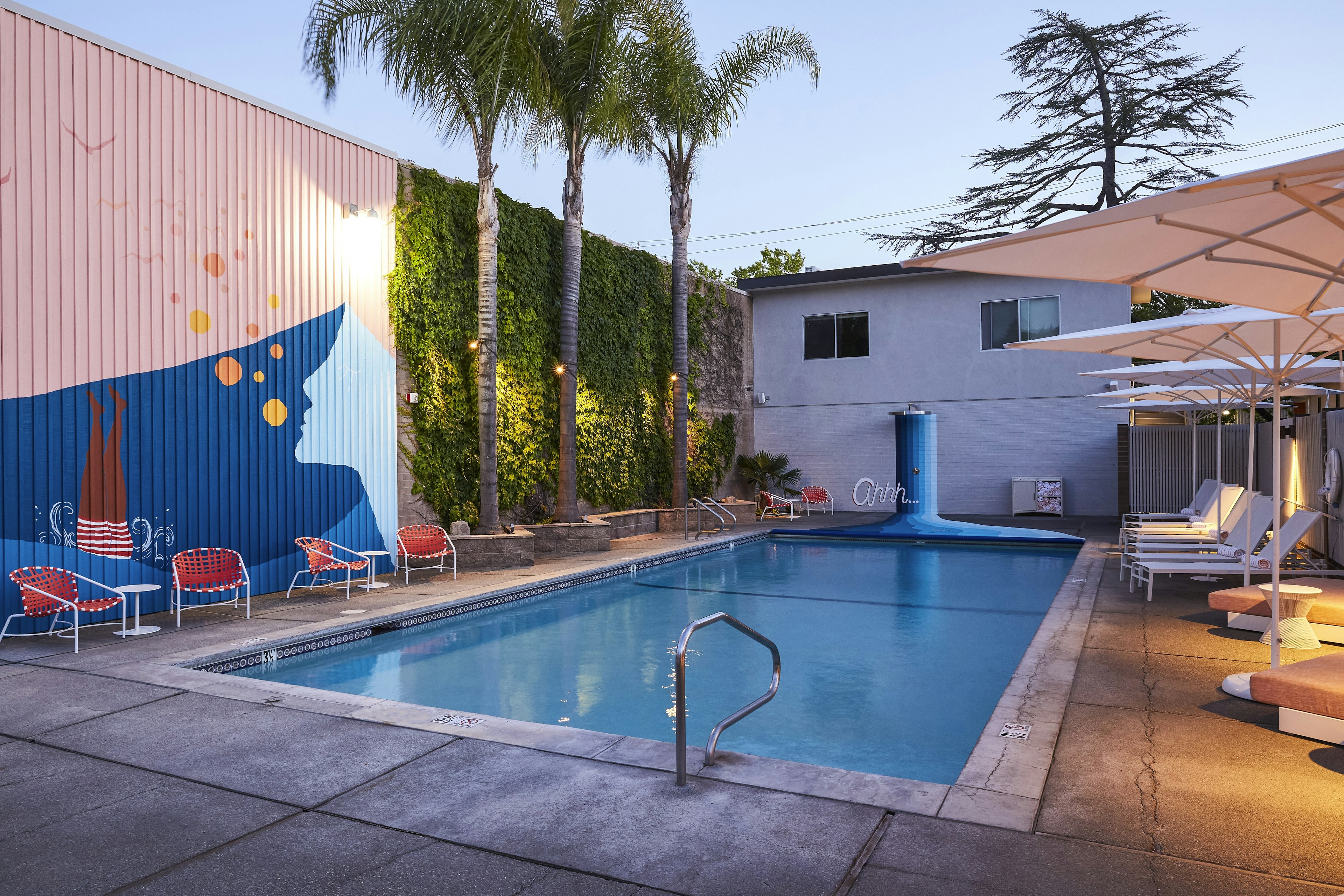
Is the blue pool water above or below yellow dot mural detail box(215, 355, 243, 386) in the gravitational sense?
below

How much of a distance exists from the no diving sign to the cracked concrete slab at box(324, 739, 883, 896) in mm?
539

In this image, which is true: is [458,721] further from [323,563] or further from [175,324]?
[175,324]

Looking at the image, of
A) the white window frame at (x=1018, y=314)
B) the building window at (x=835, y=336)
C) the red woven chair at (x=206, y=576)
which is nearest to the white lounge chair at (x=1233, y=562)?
the red woven chair at (x=206, y=576)

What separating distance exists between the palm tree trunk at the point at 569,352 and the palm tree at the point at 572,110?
0.01 meters

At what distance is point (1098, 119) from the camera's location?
24891mm

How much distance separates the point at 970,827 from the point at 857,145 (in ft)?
172

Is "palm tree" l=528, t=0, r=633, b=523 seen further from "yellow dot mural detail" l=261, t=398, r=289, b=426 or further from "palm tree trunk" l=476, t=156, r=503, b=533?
"yellow dot mural detail" l=261, t=398, r=289, b=426

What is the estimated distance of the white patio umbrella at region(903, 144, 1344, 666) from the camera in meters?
3.03

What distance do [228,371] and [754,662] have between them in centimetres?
596

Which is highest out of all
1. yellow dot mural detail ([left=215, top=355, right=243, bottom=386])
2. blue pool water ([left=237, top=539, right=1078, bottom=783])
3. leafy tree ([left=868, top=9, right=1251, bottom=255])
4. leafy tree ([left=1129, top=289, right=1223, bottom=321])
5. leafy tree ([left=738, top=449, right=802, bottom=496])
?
leafy tree ([left=868, top=9, right=1251, bottom=255])

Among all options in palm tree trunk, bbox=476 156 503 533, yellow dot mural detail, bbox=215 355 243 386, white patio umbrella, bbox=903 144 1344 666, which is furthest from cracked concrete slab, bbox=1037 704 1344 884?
palm tree trunk, bbox=476 156 503 533

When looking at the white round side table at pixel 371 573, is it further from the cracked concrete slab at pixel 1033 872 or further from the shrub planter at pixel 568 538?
the cracked concrete slab at pixel 1033 872

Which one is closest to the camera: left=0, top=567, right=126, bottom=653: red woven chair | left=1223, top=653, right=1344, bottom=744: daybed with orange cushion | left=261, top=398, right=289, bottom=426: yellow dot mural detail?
left=1223, top=653, right=1344, bottom=744: daybed with orange cushion

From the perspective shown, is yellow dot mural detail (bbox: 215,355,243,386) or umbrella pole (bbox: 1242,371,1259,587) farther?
yellow dot mural detail (bbox: 215,355,243,386)
